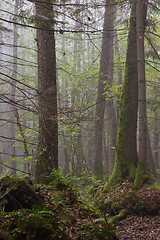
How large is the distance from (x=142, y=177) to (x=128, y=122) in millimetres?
2041

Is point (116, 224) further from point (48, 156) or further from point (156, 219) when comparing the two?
point (48, 156)

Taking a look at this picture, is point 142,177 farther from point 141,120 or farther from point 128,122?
point 128,122

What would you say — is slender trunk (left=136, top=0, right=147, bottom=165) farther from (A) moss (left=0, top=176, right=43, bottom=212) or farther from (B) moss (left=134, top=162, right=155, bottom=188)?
(A) moss (left=0, top=176, right=43, bottom=212)

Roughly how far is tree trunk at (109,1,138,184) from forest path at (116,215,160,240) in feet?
5.83

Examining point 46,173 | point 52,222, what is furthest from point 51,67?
point 52,222

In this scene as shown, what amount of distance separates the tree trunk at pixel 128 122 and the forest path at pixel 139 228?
178 cm

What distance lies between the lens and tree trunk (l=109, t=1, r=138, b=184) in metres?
7.33

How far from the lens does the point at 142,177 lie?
6.60 m

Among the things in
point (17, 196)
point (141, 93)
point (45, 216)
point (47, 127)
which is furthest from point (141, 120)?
point (17, 196)

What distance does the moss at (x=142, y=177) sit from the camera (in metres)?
6.50

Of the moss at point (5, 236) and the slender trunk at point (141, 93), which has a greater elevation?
the slender trunk at point (141, 93)

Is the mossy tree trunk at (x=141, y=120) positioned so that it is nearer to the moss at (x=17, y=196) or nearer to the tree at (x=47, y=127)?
the tree at (x=47, y=127)

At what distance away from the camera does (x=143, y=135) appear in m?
6.69

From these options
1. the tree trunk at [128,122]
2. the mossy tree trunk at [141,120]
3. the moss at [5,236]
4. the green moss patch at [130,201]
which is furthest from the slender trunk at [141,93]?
the moss at [5,236]
